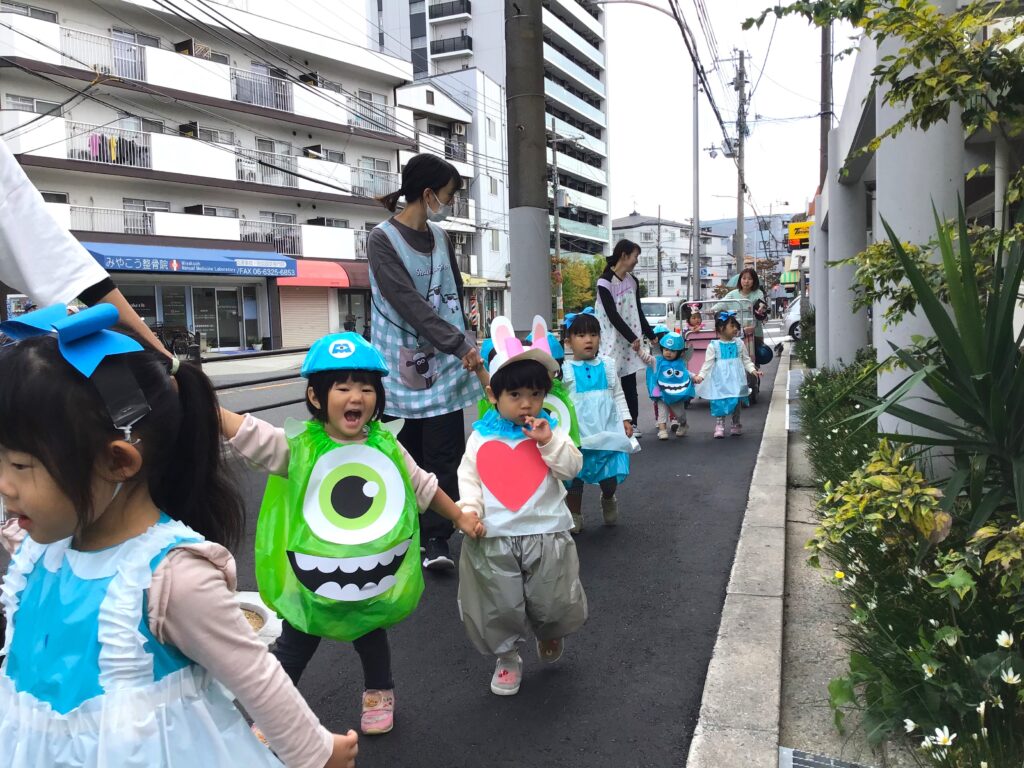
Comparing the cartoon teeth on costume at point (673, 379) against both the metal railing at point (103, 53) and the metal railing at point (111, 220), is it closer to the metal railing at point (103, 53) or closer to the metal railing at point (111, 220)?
the metal railing at point (111, 220)

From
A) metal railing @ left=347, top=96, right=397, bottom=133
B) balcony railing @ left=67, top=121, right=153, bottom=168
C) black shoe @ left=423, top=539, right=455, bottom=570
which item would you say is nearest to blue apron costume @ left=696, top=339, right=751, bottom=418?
black shoe @ left=423, top=539, right=455, bottom=570

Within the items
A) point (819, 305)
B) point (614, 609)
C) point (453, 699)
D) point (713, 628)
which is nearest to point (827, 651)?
point (713, 628)

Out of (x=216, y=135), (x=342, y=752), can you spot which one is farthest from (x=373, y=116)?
(x=342, y=752)

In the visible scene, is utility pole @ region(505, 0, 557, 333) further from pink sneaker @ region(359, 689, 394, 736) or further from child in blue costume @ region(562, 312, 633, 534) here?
pink sneaker @ region(359, 689, 394, 736)

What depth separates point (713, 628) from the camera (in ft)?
12.1

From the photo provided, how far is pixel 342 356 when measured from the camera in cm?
268

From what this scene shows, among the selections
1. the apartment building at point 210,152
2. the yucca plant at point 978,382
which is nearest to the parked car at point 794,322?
the apartment building at point 210,152

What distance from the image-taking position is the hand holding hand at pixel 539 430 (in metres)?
3.13

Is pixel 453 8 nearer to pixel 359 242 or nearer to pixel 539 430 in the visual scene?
pixel 359 242

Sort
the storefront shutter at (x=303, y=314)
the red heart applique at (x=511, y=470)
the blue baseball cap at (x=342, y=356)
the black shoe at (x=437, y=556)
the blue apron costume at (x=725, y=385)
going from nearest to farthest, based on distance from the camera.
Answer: the blue baseball cap at (x=342, y=356) < the red heart applique at (x=511, y=470) < the black shoe at (x=437, y=556) < the blue apron costume at (x=725, y=385) < the storefront shutter at (x=303, y=314)

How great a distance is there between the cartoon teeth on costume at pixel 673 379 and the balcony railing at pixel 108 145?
73.3 ft

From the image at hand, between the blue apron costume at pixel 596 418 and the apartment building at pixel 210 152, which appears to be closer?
the blue apron costume at pixel 596 418

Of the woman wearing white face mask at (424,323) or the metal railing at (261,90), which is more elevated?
the metal railing at (261,90)

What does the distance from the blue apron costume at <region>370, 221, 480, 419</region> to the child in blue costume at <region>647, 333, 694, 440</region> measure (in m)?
4.50
